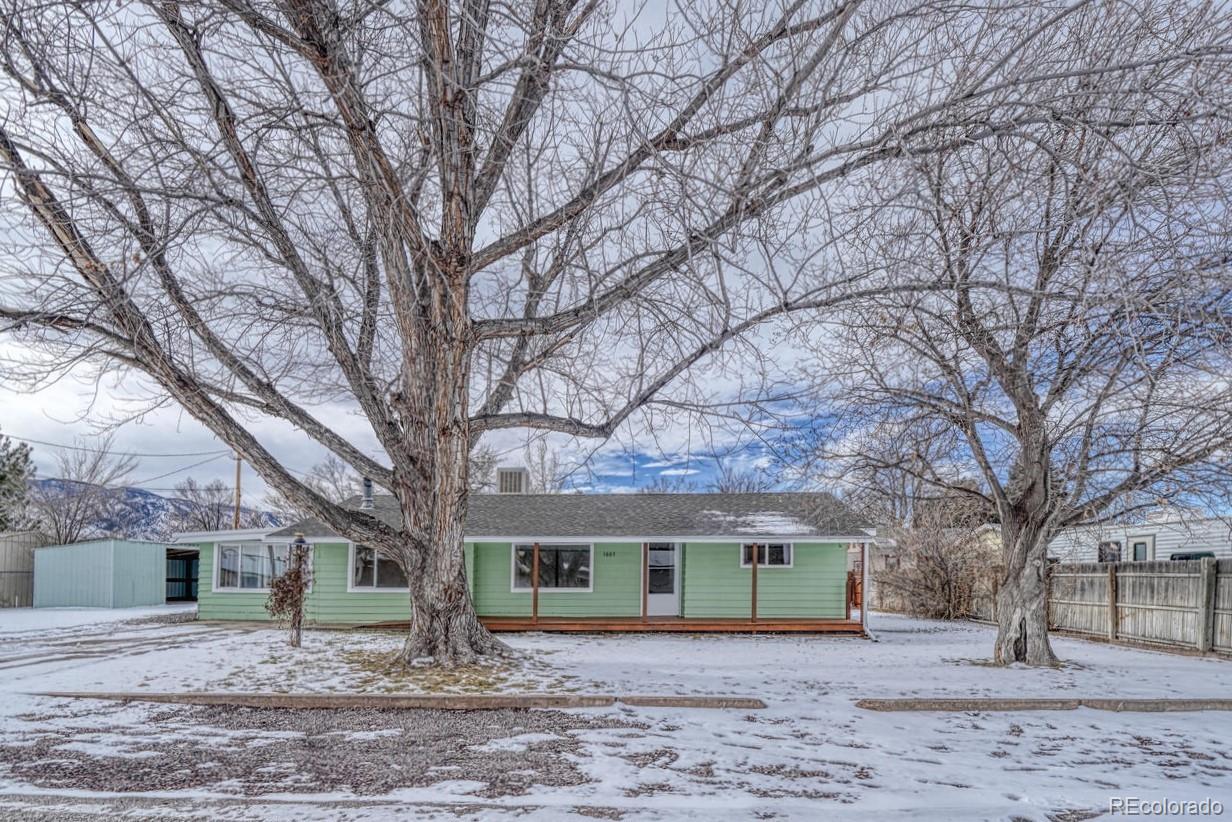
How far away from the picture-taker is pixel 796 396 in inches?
282

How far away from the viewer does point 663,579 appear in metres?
15.5

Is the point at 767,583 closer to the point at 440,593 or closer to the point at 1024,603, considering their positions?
the point at 1024,603

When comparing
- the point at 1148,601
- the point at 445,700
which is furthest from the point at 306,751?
the point at 1148,601

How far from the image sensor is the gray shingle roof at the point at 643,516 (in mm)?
14344

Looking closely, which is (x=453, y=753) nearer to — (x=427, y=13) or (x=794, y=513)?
(x=427, y=13)

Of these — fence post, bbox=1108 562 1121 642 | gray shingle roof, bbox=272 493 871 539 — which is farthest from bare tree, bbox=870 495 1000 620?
gray shingle roof, bbox=272 493 871 539

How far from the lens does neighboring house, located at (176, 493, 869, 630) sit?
1441 centimetres

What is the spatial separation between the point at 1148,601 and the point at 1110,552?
930 cm

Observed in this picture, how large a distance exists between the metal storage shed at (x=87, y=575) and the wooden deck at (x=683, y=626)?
1348 cm

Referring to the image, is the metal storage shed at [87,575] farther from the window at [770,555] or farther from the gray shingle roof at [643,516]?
the window at [770,555]

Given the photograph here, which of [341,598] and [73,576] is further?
[73,576]

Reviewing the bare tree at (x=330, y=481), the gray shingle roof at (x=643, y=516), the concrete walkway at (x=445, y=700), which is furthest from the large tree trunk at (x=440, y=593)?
the bare tree at (x=330, y=481)

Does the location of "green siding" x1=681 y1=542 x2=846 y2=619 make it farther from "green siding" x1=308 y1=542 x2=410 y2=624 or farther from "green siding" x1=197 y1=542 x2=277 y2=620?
"green siding" x1=197 y1=542 x2=277 y2=620

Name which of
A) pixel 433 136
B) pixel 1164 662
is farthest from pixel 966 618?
pixel 433 136
